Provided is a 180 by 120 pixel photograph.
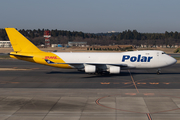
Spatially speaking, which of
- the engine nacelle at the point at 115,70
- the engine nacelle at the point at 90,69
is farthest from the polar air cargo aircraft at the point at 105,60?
the engine nacelle at the point at 90,69

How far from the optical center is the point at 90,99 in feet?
76.2

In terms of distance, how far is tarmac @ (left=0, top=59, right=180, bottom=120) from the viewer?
18.2 m

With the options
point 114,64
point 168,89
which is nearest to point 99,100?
point 168,89

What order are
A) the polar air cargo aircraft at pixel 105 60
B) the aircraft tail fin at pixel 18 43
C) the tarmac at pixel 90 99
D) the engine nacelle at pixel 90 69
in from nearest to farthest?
the tarmac at pixel 90 99 < the engine nacelle at pixel 90 69 < the polar air cargo aircraft at pixel 105 60 < the aircraft tail fin at pixel 18 43

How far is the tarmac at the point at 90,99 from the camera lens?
18.2 metres

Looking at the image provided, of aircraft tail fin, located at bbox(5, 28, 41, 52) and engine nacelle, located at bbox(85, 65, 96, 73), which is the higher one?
aircraft tail fin, located at bbox(5, 28, 41, 52)

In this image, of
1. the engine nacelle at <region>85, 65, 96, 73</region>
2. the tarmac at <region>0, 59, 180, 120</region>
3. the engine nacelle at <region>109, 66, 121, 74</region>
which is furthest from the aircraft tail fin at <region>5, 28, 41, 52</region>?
the engine nacelle at <region>109, 66, 121, 74</region>

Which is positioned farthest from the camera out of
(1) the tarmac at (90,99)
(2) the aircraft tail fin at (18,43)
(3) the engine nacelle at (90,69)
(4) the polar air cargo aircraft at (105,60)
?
(2) the aircraft tail fin at (18,43)

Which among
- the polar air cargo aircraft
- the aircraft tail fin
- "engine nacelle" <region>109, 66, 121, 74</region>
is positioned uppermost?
the aircraft tail fin

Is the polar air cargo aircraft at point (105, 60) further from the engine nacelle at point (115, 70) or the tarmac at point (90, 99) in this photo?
the tarmac at point (90, 99)

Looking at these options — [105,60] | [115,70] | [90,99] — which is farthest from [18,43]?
[90,99]

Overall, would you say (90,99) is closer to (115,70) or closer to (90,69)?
(90,69)

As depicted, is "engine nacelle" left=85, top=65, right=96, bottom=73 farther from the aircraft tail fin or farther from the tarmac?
the aircraft tail fin

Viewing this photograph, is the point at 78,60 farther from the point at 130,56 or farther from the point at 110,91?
the point at 110,91
